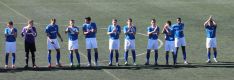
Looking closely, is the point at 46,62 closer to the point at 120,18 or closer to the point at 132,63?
the point at 132,63

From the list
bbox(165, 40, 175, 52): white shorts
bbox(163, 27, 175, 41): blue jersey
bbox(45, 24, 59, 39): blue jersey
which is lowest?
bbox(165, 40, 175, 52): white shorts

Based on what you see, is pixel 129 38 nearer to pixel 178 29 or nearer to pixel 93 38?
pixel 93 38

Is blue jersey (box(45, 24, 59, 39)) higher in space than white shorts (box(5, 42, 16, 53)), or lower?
higher

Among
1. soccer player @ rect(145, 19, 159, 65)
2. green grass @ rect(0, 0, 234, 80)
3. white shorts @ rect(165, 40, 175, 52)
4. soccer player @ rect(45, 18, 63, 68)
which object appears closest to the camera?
green grass @ rect(0, 0, 234, 80)

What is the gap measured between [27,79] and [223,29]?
71.2ft

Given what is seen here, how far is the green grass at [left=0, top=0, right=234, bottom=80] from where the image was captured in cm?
3269

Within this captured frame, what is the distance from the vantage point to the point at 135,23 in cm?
5178

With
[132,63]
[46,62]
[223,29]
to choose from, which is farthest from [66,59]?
[223,29]

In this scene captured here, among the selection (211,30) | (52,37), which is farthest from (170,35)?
(52,37)

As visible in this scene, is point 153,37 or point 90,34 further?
point 153,37

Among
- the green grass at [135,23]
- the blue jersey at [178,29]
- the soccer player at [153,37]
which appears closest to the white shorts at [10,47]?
the green grass at [135,23]

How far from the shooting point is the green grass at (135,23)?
3269 cm

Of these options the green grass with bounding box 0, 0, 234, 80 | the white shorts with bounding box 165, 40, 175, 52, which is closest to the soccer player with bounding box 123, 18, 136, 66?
the green grass with bounding box 0, 0, 234, 80

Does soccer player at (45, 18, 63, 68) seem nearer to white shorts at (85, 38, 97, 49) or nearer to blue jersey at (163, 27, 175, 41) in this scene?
white shorts at (85, 38, 97, 49)
